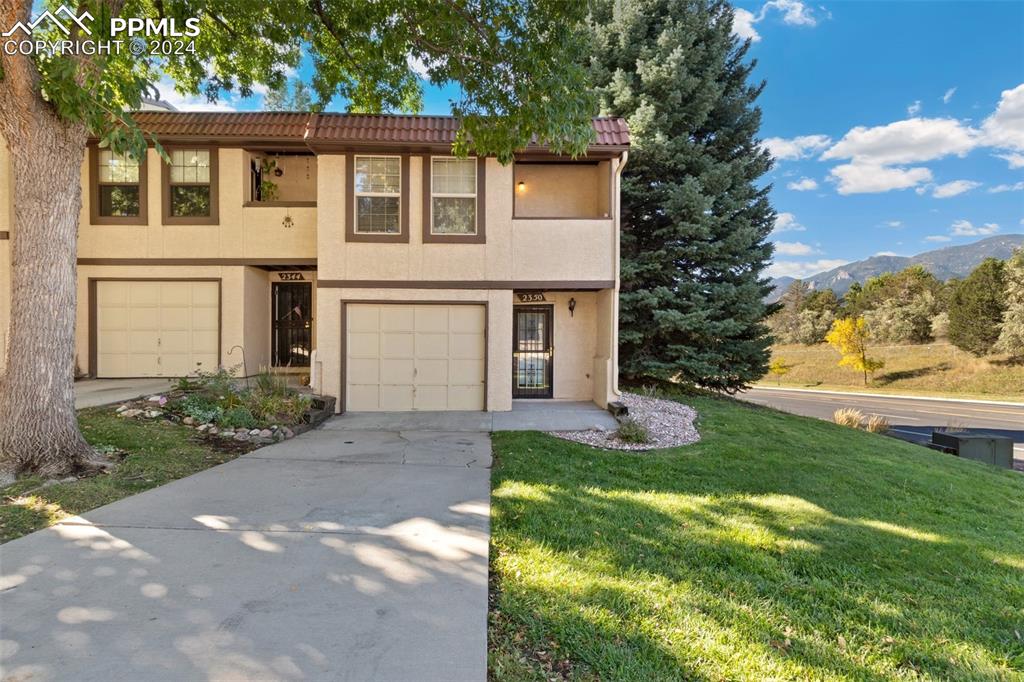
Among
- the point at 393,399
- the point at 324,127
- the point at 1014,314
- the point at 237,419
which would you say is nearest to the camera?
the point at 237,419

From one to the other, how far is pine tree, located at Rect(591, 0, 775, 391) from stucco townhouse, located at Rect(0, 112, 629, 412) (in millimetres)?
2306

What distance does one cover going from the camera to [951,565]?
12.0ft

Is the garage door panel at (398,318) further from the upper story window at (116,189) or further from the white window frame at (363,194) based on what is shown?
the upper story window at (116,189)

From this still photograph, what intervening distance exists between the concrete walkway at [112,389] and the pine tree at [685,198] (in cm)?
997

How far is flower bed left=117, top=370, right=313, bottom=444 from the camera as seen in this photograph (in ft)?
22.3

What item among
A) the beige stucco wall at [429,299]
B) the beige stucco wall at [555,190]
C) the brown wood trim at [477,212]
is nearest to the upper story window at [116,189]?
the beige stucco wall at [429,299]

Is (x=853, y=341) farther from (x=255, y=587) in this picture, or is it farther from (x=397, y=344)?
(x=255, y=587)

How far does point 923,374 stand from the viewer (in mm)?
31969

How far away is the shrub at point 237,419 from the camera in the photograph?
22.4 feet

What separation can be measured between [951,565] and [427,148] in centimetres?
911

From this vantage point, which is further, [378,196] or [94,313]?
[94,313]

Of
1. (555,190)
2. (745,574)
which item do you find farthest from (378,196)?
(745,574)

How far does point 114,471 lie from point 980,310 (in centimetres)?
4432

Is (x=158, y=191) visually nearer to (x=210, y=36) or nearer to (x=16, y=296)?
(x=210, y=36)
